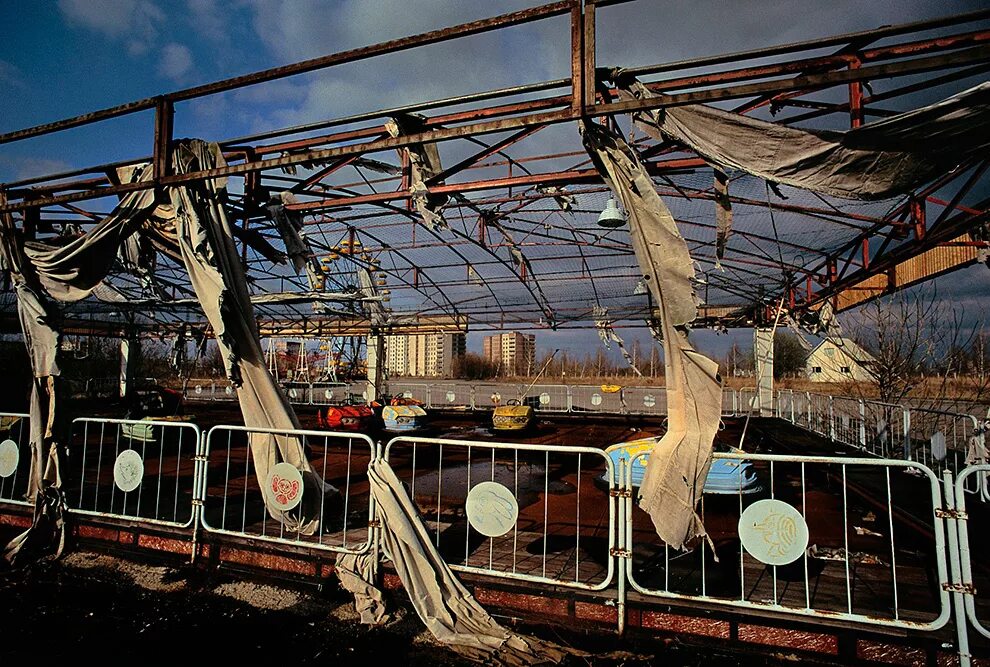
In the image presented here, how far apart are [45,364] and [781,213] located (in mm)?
11243

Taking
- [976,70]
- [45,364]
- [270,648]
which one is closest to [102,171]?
[45,364]

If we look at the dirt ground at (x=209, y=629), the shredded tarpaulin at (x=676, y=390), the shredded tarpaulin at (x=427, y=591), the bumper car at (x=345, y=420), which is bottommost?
the dirt ground at (x=209, y=629)

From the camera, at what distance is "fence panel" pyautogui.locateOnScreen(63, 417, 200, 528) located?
5758mm

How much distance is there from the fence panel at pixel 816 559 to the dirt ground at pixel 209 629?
0.59 m

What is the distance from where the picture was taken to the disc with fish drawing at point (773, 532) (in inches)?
152

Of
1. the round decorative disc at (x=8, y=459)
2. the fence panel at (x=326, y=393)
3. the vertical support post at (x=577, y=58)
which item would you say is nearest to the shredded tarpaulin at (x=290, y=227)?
the round decorative disc at (x=8, y=459)

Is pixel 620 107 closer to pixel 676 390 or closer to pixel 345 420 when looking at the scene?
pixel 676 390

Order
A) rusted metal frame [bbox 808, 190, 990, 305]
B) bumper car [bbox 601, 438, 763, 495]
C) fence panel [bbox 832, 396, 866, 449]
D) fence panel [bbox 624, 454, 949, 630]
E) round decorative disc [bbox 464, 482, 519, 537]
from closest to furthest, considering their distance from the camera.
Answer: fence panel [bbox 624, 454, 949, 630] → round decorative disc [bbox 464, 482, 519, 537] → rusted metal frame [bbox 808, 190, 990, 305] → bumper car [bbox 601, 438, 763, 495] → fence panel [bbox 832, 396, 866, 449]

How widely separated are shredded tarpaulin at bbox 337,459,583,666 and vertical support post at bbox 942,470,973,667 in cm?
251

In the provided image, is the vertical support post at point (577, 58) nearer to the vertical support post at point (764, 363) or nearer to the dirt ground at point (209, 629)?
the dirt ground at point (209, 629)

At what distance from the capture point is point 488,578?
4559mm

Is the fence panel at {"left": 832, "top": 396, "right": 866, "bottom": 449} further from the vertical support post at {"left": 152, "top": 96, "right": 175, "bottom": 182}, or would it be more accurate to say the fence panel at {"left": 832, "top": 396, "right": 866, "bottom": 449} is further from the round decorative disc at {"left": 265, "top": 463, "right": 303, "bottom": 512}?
the vertical support post at {"left": 152, "top": 96, "right": 175, "bottom": 182}

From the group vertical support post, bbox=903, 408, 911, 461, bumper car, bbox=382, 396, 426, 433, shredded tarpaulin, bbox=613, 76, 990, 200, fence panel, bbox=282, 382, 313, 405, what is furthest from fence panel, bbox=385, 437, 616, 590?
A: fence panel, bbox=282, 382, 313, 405

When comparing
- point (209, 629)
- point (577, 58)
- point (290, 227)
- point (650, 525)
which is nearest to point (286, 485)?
point (209, 629)
